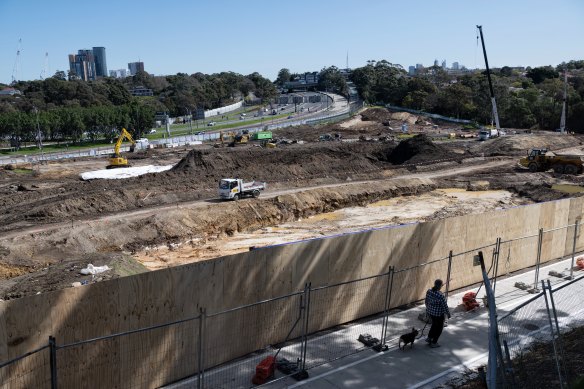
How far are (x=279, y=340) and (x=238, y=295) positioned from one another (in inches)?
66.3

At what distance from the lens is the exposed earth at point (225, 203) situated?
83.7 feet

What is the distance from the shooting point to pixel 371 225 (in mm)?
32031

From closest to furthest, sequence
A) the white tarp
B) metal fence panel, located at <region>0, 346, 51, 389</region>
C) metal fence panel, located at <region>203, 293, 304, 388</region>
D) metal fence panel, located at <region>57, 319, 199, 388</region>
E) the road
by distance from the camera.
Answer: metal fence panel, located at <region>0, 346, 51, 389</region>, metal fence panel, located at <region>57, 319, 199, 388</region>, metal fence panel, located at <region>203, 293, 304, 388</region>, the road, the white tarp

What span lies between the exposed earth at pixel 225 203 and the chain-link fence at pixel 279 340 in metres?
9.19

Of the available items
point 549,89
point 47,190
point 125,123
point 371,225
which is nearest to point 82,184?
point 47,190

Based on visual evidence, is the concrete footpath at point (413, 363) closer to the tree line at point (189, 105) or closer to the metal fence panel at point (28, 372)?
the metal fence panel at point (28, 372)

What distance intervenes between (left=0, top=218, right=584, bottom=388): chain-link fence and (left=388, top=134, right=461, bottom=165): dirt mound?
126 ft

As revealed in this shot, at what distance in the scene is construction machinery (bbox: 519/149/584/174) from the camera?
4425 centimetres

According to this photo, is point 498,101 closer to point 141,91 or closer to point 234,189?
point 234,189

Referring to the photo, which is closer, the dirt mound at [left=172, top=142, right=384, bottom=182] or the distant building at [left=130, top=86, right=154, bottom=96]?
the dirt mound at [left=172, top=142, right=384, bottom=182]

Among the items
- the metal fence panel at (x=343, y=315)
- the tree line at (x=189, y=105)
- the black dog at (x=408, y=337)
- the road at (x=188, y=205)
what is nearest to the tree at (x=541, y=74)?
the tree line at (x=189, y=105)

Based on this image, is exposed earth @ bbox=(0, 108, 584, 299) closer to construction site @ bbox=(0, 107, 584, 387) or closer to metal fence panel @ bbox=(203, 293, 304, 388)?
construction site @ bbox=(0, 107, 584, 387)

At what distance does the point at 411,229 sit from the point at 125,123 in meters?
82.5

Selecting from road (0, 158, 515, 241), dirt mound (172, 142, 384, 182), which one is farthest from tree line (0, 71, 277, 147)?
road (0, 158, 515, 241)
